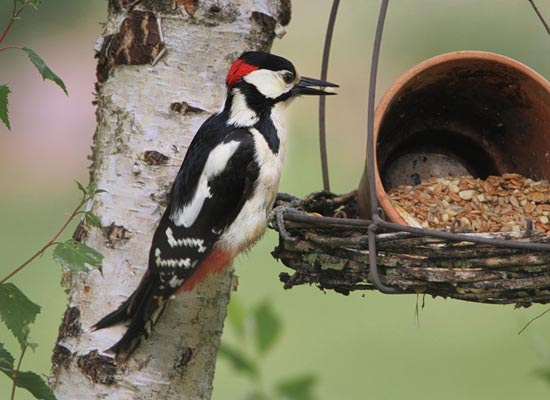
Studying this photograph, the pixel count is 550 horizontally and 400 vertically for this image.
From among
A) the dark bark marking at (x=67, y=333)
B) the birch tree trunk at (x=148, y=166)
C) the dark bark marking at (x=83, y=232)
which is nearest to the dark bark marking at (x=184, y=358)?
the birch tree trunk at (x=148, y=166)

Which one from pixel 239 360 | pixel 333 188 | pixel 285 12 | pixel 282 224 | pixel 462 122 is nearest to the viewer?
pixel 282 224

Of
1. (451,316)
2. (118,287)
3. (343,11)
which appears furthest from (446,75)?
(343,11)

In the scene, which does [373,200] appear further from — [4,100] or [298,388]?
[4,100]

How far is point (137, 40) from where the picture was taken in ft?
7.75

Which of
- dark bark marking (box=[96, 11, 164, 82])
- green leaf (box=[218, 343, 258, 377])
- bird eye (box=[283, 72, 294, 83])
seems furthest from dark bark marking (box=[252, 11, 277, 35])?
green leaf (box=[218, 343, 258, 377])

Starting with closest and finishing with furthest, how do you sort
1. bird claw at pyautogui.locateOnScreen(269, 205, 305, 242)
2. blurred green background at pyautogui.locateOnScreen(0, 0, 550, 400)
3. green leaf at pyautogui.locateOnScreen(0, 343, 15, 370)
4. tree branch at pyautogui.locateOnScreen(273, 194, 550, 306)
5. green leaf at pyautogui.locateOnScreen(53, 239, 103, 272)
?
green leaf at pyautogui.locateOnScreen(0, 343, 15, 370)
green leaf at pyautogui.locateOnScreen(53, 239, 103, 272)
tree branch at pyautogui.locateOnScreen(273, 194, 550, 306)
bird claw at pyautogui.locateOnScreen(269, 205, 305, 242)
blurred green background at pyautogui.locateOnScreen(0, 0, 550, 400)

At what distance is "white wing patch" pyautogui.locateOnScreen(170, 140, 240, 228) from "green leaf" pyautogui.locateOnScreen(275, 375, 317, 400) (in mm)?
432

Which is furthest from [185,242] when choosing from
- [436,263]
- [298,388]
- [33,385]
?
[33,385]

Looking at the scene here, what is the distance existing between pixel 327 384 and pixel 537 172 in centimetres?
240

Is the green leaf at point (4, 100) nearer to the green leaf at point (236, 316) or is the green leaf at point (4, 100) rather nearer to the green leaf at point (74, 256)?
the green leaf at point (74, 256)

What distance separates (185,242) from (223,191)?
0.15 metres

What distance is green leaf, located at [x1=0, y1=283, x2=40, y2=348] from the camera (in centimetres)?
169

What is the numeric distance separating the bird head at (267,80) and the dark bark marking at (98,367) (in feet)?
2.24

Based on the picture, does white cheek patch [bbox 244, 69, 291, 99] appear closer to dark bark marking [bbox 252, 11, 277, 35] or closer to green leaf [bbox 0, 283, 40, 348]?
dark bark marking [bbox 252, 11, 277, 35]
